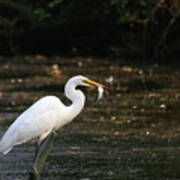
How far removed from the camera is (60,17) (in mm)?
22719

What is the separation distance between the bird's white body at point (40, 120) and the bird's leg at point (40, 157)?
9cm

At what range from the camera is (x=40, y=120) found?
8461 mm

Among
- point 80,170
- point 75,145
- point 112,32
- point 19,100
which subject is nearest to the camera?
point 80,170

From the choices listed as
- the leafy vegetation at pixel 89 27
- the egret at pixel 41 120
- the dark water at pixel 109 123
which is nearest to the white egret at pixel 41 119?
the egret at pixel 41 120

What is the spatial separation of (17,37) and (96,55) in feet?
7.30

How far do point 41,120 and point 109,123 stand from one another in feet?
10.3

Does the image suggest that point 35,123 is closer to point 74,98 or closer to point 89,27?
point 74,98

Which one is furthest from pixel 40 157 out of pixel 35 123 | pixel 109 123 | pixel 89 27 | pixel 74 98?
pixel 89 27

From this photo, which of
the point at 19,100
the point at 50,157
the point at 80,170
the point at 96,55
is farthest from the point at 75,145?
the point at 96,55

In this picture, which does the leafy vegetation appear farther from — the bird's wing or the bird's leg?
the bird's wing

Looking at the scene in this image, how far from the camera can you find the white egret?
8336 mm

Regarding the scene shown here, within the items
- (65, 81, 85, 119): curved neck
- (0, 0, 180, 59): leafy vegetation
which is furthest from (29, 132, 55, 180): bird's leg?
(0, 0, 180, 59): leafy vegetation

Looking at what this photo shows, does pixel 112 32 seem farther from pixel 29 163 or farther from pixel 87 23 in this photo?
pixel 29 163

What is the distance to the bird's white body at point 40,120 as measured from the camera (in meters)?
8.34
